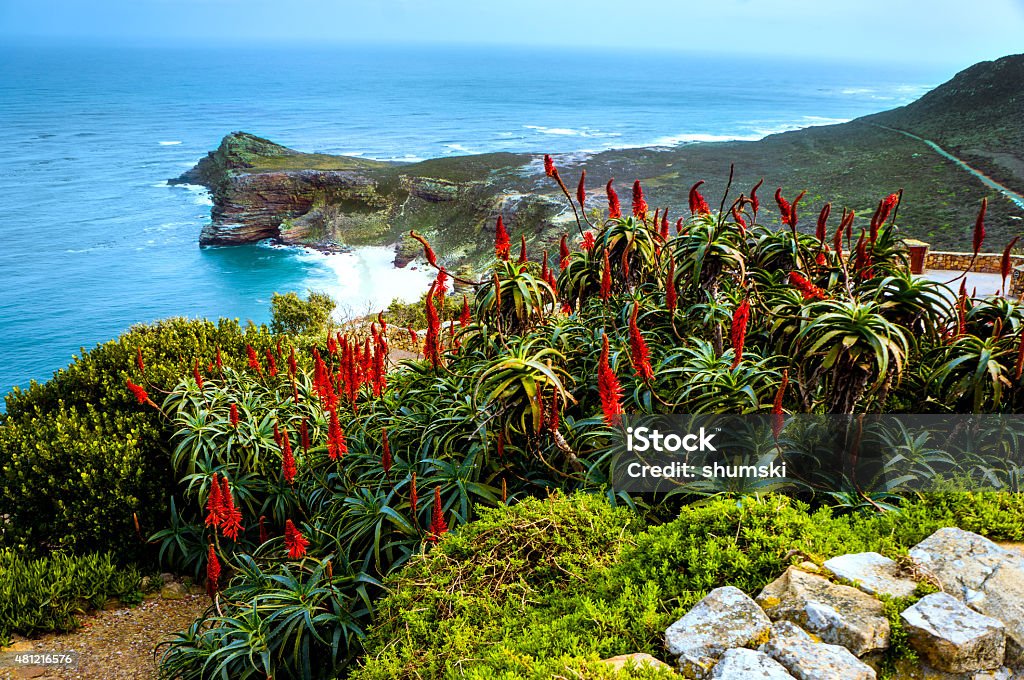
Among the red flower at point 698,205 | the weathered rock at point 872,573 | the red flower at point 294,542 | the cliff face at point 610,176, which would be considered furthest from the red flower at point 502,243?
the cliff face at point 610,176

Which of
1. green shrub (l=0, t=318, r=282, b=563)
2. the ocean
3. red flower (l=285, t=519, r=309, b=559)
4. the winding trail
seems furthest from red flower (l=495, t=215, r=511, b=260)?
the winding trail

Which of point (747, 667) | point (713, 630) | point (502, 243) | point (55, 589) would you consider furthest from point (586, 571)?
point (55, 589)

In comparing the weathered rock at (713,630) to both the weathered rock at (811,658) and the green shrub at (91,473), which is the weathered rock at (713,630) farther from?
the green shrub at (91,473)

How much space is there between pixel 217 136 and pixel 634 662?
90208 millimetres

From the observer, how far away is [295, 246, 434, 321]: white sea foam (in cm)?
3891

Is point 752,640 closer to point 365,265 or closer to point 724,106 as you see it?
point 365,265

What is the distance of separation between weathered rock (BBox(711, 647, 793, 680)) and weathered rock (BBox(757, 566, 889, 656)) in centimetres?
21

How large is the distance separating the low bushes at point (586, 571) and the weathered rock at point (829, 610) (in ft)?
0.53

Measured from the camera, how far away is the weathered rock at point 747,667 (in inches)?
64.1

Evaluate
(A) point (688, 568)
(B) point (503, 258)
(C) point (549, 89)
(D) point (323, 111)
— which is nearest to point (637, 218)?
(B) point (503, 258)

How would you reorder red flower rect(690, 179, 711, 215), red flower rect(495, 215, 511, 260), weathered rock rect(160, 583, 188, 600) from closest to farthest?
1. red flower rect(495, 215, 511, 260)
2. red flower rect(690, 179, 711, 215)
3. weathered rock rect(160, 583, 188, 600)

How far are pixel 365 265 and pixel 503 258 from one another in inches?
1630

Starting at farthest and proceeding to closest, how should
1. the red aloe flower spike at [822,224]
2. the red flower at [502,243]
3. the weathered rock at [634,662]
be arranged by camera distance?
the red flower at [502,243] < the red aloe flower spike at [822,224] < the weathered rock at [634,662]

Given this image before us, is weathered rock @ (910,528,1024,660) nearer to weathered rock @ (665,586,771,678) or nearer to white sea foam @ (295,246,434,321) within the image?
weathered rock @ (665,586,771,678)
